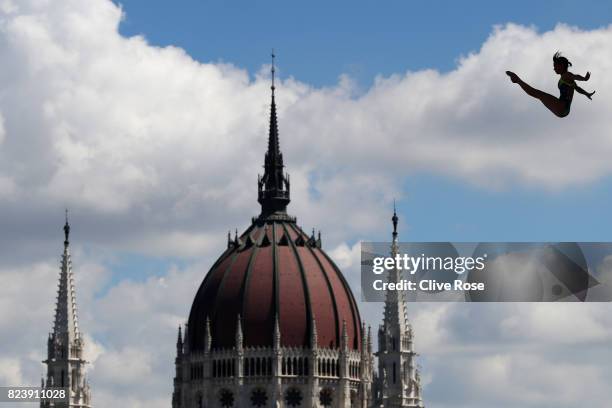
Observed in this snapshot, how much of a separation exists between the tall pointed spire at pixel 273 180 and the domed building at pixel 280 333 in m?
5.67

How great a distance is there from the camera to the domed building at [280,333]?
173 meters

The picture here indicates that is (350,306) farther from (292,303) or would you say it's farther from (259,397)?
(259,397)

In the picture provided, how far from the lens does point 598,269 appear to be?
71.4 meters

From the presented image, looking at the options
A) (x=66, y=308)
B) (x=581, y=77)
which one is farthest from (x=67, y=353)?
(x=581, y=77)

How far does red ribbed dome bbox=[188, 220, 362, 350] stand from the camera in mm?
173250

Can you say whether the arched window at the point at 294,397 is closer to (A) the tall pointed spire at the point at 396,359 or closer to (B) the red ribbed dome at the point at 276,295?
(B) the red ribbed dome at the point at 276,295

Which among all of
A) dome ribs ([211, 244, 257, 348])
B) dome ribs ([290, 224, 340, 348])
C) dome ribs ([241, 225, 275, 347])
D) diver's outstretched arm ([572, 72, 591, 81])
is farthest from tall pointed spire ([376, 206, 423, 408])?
diver's outstretched arm ([572, 72, 591, 81])

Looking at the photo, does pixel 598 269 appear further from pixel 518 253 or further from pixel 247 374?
pixel 247 374

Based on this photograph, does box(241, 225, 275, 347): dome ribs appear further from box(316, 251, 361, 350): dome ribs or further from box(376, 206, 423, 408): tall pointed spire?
box(376, 206, 423, 408): tall pointed spire

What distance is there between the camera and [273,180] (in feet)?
606

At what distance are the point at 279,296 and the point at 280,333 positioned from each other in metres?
3.84

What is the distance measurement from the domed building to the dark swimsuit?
5165 inches

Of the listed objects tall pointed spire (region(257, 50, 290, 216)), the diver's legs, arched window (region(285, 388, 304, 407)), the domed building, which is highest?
tall pointed spire (region(257, 50, 290, 216))

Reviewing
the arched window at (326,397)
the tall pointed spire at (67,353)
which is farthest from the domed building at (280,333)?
the tall pointed spire at (67,353)
